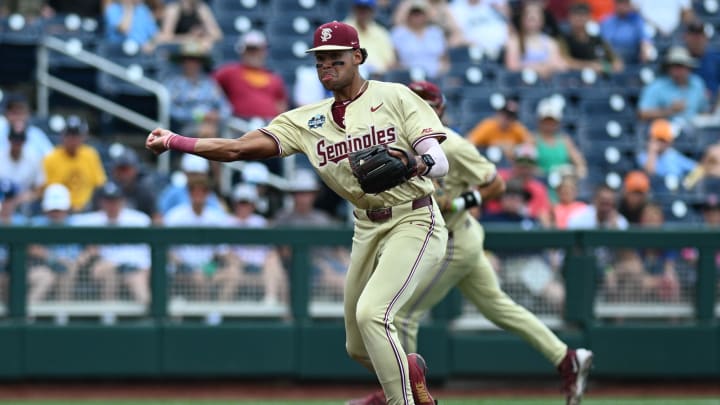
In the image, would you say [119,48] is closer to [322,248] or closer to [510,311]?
[322,248]

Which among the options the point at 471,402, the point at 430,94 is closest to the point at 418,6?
the point at 471,402

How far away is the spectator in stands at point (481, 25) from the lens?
44.6ft

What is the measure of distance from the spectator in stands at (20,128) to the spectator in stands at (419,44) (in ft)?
12.2

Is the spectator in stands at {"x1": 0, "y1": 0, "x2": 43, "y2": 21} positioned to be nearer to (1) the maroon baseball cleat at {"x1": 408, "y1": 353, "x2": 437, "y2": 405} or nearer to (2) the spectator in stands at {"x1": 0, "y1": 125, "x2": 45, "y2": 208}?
(2) the spectator in stands at {"x1": 0, "y1": 125, "x2": 45, "y2": 208}

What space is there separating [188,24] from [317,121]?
6518 millimetres

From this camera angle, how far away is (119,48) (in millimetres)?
12398

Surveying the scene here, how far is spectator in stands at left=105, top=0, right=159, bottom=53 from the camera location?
501 inches

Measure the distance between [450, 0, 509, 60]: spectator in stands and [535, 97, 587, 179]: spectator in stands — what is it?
63.9 inches

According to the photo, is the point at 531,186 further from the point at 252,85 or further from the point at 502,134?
the point at 252,85

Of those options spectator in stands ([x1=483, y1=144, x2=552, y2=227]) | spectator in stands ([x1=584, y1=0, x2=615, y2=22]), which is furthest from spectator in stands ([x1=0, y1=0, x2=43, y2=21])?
spectator in stands ([x1=584, y1=0, x2=615, y2=22])

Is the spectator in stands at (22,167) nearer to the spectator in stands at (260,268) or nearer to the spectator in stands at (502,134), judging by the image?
the spectator in stands at (260,268)

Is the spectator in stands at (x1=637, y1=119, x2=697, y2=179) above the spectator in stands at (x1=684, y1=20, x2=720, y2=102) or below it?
below

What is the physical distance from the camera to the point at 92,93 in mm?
12141

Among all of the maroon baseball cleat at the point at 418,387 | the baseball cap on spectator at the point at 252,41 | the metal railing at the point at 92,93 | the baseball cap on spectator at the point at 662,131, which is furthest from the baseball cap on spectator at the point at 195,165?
the maroon baseball cleat at the point at 418,387
